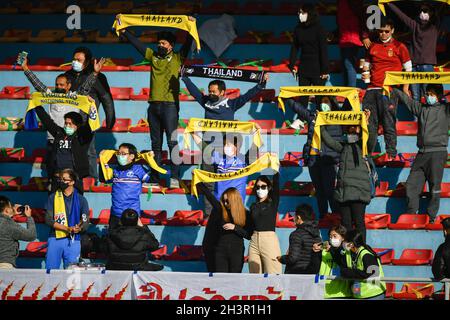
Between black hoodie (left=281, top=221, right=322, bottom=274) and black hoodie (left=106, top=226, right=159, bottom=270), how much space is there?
1.66m

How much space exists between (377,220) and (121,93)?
4636 millimetres

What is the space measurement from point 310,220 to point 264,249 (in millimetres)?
662

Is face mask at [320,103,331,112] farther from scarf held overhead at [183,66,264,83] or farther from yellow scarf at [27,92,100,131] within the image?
yellow scarf at [27,92,100,131]

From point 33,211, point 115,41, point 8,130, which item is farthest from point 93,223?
point 115,41

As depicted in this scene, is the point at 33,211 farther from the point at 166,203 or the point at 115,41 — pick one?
the point at 115,41

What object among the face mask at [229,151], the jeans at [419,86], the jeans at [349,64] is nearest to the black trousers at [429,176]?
the jeans at [419,86]

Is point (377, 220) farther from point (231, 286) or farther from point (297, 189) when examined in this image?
point (231, 286)

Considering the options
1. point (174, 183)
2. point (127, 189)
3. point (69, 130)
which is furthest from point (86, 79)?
point (127, 189)

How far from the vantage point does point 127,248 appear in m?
15.4

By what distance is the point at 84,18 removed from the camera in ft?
70.3

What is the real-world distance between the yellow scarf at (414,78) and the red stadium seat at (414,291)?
9.29 feet

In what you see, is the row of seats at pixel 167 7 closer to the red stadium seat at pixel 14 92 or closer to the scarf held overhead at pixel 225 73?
the red stadium seat at pixel 14 92

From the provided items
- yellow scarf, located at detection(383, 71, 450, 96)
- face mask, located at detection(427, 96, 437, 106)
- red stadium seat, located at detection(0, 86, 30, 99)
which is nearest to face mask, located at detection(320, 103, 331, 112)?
yellow scarf, located at detection(383, 71, 450, 96)
